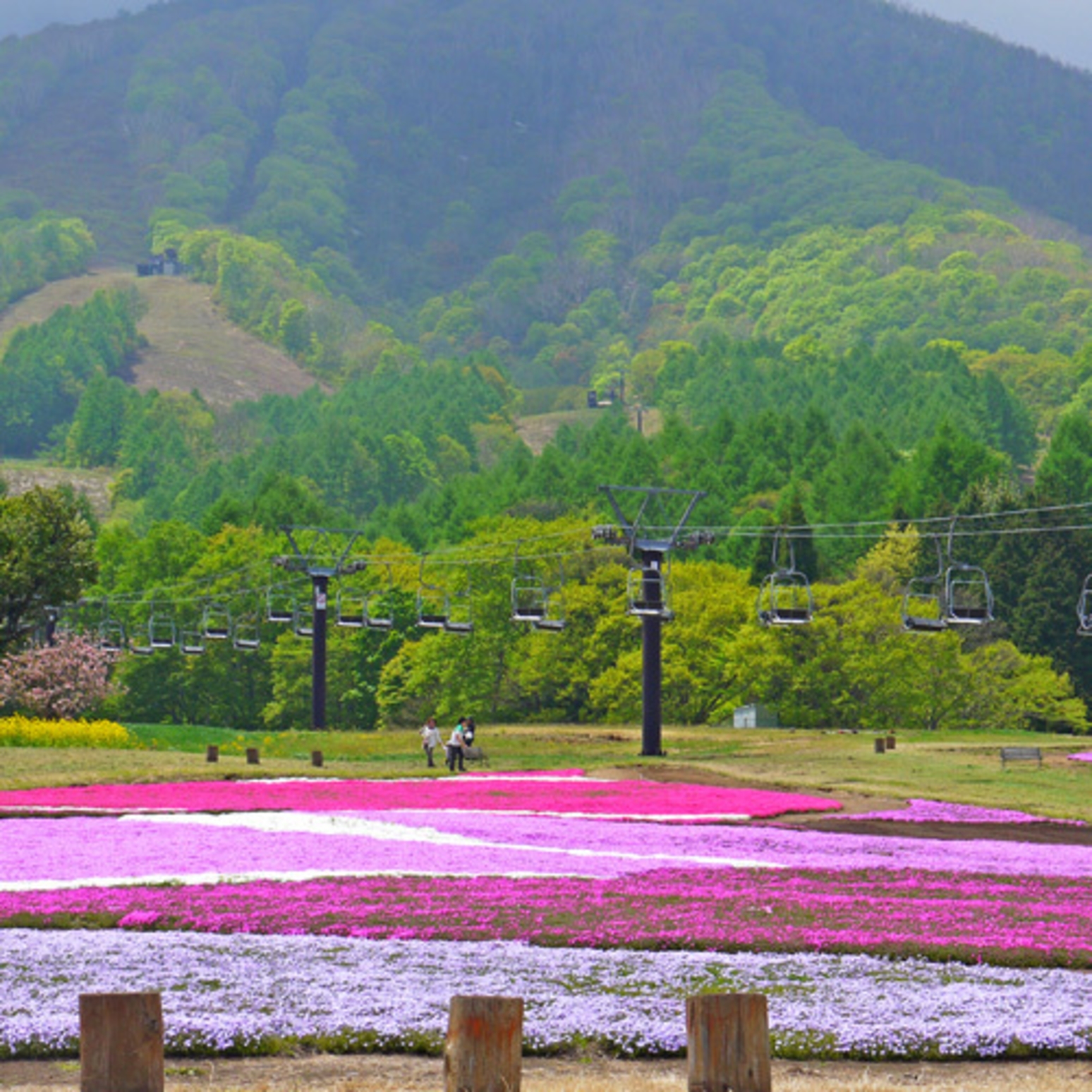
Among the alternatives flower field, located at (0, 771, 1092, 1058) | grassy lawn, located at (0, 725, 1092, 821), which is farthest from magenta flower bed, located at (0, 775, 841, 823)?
flower field, located at (0, 771, 1092, 1058)

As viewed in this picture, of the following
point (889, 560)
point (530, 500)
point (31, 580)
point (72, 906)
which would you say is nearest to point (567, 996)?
point (72, 906)

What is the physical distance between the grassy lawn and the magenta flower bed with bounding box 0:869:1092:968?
20.0 metres

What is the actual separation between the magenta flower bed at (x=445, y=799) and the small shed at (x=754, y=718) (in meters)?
43.5

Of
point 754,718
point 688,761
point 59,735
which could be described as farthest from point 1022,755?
point 59,735

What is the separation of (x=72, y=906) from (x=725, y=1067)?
52.4 ft

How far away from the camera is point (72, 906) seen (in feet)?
89.1

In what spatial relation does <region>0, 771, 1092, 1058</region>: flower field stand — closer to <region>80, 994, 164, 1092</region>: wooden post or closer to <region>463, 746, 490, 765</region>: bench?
<region>80, 994, 164, 1092</region>: wooden post

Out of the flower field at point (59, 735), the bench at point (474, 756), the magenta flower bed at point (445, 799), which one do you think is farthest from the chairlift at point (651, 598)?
the flower field at point (59, 735)

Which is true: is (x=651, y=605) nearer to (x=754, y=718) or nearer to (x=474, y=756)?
(x=474, y=756)

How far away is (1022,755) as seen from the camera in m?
66.4

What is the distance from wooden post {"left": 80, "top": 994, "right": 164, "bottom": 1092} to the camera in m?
13.3

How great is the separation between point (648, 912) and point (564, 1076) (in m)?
9.46

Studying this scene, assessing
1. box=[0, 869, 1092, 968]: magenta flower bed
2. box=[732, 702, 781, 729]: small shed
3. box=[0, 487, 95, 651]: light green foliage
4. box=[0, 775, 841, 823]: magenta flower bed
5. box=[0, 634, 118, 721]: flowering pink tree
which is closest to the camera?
box=[0, 869, 1092, 968]: magenta flower bed

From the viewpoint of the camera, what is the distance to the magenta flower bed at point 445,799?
47250mm
